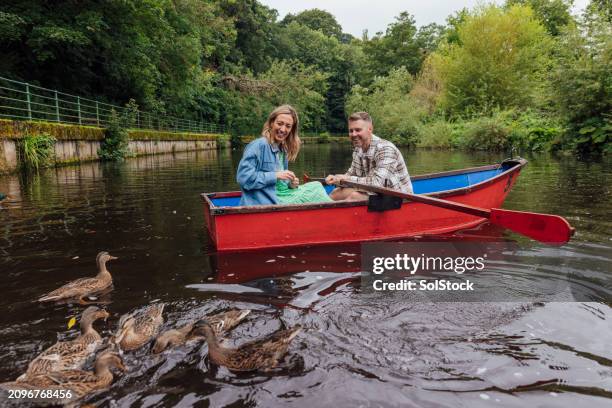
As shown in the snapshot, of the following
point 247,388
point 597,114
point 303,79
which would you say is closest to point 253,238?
point 247,388

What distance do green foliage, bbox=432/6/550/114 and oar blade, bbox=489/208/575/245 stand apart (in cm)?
3077

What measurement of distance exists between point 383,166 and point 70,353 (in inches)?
167

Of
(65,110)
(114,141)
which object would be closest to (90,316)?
(114,141)

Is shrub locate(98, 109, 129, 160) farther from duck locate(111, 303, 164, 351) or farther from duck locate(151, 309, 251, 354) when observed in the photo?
duck locate(151, 309, 251, 354)

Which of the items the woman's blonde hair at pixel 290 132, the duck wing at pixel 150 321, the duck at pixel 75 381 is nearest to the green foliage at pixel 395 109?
the woman's blonde hair at pixel 290 132

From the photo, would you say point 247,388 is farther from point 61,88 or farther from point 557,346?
point 61,88

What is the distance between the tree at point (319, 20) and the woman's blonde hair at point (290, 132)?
9682 centimetres

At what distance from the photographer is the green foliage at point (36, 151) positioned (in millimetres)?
13219

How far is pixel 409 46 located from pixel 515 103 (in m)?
33.3

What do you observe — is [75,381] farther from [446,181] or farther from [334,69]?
[334,69]

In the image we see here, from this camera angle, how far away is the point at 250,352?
295cm

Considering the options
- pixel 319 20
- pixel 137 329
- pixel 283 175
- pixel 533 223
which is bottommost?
pixel 137 329

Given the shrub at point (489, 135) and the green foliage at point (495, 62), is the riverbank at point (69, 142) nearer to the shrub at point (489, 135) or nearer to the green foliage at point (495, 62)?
the shrub at point (489, 135)

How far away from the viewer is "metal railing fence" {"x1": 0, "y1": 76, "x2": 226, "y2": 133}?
14316 mm
